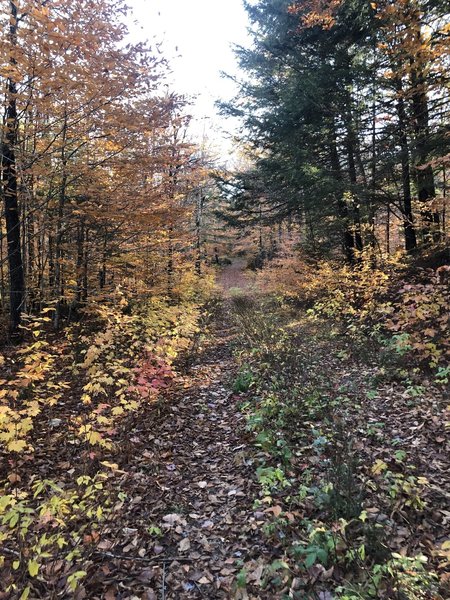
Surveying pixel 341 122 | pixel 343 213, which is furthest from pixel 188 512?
pixel 341 122

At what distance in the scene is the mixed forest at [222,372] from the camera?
9.88ft

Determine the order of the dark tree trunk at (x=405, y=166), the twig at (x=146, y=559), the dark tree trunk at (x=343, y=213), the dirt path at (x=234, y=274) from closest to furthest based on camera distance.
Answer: the twig at (x=146, y=559)
the dark tree trunk at (x=405, y=166)
the dark tree trunk at (x=343, y=213)
the dirt path at (x=234, y=274)

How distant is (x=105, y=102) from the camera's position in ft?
21.4

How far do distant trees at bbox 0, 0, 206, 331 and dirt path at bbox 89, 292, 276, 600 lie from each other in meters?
3.30

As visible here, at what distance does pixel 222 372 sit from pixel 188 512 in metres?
4.46

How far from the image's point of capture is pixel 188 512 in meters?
3.75

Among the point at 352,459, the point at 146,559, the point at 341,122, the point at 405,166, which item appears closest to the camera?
the point at 146,559

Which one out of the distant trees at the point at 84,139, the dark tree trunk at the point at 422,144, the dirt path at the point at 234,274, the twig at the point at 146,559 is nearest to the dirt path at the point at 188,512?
the twig at the point at 146,559

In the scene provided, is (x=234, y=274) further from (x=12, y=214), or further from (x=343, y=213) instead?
(x=12, y=214)

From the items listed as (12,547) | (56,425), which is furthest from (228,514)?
(56,425)

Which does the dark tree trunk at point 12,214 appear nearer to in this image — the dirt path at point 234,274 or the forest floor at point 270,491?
the forest floor at point 270,491

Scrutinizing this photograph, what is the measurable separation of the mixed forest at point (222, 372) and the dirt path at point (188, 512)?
0.02m

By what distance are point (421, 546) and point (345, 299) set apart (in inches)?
328

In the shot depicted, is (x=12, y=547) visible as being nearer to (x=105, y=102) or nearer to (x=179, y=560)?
(x=179, y=560)
